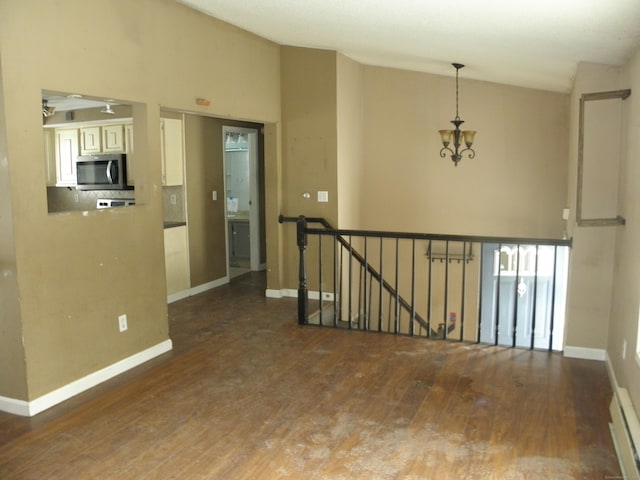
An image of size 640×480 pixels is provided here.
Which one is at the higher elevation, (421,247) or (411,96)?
(411,96)

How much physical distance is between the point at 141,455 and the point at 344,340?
2.06 meters

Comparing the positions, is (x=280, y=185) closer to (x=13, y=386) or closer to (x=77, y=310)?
(x=77, y=310)

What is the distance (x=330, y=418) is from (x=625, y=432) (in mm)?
1488

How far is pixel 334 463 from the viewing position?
261cm

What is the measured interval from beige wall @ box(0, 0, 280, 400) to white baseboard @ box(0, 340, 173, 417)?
4 cm

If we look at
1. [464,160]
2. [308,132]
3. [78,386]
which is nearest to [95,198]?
[308,132]

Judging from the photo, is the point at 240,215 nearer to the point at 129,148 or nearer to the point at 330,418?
the point at 129,148

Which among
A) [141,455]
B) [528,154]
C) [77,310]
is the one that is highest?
[528,154]

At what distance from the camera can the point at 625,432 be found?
2.54 metres

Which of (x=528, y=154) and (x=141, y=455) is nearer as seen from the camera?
(x=141, y=455)

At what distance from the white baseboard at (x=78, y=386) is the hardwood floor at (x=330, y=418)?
0.21 ft

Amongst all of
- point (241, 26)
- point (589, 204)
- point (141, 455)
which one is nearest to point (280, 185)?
point (241, 26)

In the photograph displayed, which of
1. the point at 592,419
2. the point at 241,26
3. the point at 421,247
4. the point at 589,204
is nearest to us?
the point at 592,419

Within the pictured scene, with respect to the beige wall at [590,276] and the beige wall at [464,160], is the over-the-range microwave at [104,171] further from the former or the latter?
the beige wall at [590,276]
